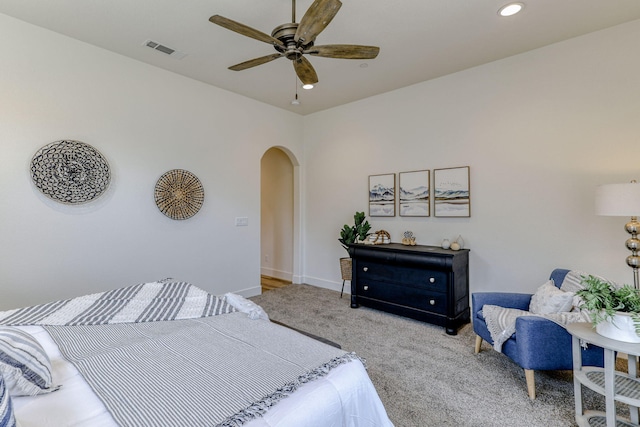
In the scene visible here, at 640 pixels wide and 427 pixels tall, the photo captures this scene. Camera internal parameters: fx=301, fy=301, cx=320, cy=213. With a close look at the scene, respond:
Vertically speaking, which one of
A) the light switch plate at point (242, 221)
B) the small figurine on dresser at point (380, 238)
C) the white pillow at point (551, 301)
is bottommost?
the white pillow at point (551, 301)

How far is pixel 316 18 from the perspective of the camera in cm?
186

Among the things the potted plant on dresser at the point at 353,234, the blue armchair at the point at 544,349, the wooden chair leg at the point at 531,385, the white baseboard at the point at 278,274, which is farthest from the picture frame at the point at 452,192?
the white baseboard at the point at 278,274

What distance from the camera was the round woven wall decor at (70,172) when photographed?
2.83 m

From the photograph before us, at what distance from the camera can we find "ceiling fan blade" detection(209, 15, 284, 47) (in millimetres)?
1959

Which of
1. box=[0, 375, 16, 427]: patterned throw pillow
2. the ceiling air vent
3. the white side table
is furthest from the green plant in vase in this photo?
box=[0, 375, 16, 427]: patterned throw pillow

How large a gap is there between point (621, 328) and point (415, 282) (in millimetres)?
1957

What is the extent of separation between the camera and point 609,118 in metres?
2.85

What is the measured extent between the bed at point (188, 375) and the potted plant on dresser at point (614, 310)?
4.53 feet

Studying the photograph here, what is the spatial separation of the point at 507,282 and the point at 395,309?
129cm

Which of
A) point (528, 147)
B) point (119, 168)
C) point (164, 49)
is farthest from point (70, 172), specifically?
point (528, 147)

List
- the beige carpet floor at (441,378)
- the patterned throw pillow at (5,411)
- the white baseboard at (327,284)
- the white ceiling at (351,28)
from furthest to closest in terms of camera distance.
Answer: the white baseboard at (327,284)
the white ceiling at (351,28)
the beige carpet floor at (441,378)
the patterned throw pillow at (5,411)

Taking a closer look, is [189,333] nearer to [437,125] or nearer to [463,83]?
[437,125]

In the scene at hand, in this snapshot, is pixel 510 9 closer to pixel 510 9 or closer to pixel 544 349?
pixel 510 9

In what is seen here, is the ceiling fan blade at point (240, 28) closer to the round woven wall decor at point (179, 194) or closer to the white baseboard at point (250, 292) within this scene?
the round woven wall decor at point (179, 194)
